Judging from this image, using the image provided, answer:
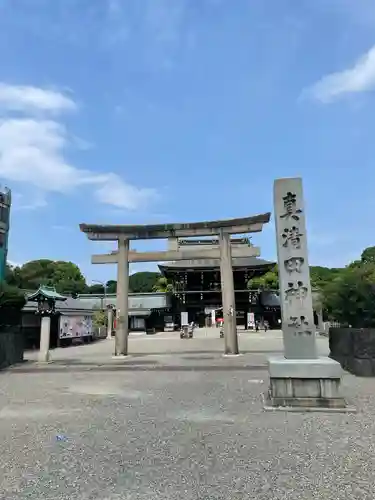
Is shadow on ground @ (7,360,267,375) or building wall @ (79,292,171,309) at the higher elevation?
building wall @ (79,292,171,309)

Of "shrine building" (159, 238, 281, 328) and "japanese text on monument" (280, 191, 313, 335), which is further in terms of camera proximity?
"shrine building" (159, 238, 281, 328)

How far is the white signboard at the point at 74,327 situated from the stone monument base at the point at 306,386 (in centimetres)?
1982

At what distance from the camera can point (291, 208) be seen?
8109 millimetres

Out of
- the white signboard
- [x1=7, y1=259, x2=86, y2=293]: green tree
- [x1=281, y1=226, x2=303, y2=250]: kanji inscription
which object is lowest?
the white signboard

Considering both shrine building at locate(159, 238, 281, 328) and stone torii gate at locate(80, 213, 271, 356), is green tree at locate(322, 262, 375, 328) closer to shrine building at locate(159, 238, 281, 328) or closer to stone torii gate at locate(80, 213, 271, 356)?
stone torii gate at locate(80, 213, 271, 356)

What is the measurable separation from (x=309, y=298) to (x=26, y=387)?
649cm

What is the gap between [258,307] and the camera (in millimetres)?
45562

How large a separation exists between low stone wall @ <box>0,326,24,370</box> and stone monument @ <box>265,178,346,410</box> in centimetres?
945

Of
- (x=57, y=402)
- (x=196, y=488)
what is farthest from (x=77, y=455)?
(x=57, y=402)

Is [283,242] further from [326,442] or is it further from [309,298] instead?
[326,442]

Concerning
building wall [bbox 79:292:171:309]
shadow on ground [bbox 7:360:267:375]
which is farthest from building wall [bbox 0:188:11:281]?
shadow on ground [bbox 7:360:267:375]

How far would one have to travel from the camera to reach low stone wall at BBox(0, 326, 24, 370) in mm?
13500

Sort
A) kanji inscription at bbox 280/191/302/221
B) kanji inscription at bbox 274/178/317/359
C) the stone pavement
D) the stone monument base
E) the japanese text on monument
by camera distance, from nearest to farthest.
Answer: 1. the stone pavement
2. the stone monument base
3. kanji inscription at bbox 274/178/317/359
4. the japanese text on monument
5. kanji inscription at bbox 280/191/302/221

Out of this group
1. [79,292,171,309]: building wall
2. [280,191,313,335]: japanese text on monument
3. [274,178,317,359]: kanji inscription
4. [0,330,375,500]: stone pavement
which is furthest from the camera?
[79,292,171,309]: building wall
